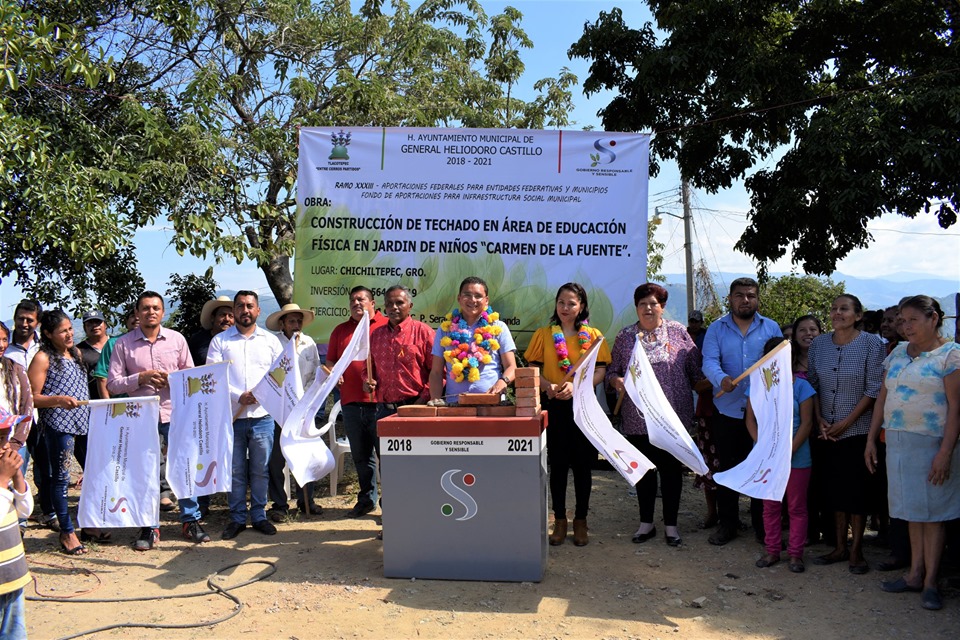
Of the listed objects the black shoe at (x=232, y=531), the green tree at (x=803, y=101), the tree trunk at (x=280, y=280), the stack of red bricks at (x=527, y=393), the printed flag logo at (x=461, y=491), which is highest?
the green tree at (x=803, y=101)

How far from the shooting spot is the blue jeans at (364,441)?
21.3 ft

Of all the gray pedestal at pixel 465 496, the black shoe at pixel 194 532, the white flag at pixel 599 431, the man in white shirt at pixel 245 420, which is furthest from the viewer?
the man in white shirt at pixel 245 420

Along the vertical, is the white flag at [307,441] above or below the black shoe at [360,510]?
above

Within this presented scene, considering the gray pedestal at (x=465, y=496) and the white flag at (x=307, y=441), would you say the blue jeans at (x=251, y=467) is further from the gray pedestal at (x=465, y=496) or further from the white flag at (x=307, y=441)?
the gray pedestal at (x=465, y=496)

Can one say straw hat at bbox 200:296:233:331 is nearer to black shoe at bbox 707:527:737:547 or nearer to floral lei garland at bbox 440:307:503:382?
floral lei garland at bbox 440:307:503:382

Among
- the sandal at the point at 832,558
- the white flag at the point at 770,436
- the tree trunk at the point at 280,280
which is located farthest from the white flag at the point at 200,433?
the tree trunk at the point at 280,280

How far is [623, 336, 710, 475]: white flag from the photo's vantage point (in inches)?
199

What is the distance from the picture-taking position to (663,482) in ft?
19.2

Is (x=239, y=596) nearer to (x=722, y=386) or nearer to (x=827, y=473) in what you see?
(x=722, y=386)

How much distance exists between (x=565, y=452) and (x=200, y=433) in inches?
103

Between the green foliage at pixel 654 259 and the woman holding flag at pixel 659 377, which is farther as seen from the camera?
the green foliage at pixel 654 259

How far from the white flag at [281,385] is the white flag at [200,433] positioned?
258mm

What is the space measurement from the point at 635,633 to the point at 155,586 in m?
2.92

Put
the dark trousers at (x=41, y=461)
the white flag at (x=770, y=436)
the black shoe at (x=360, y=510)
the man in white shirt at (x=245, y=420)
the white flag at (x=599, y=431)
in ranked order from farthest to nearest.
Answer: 1. the black shoe at (x=360, y=510)
2. the man in white shirt at (x=245, y=420)
3. the dark trousers at (x=41, y=461)
4. the white flag at (x=599, y=431)
5. the white flag at (x=770, y=436)
